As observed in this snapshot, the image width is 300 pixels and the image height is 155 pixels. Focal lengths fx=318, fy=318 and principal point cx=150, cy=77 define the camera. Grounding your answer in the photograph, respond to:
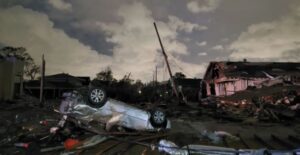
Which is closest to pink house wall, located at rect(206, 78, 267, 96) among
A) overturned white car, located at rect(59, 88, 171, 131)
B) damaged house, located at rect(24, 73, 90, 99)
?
damaged house, located at rect(24, 73, 90, 99)

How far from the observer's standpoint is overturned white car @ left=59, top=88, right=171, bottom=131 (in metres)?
12.2

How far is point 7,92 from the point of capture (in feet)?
93.7

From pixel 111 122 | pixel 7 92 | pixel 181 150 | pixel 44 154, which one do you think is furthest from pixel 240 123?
pixel 7 92

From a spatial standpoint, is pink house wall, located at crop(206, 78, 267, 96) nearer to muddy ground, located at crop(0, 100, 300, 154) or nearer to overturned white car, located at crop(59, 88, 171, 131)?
muddy ground, located at crop(0, 100, 300, 154)

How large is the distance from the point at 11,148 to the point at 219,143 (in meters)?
7.08

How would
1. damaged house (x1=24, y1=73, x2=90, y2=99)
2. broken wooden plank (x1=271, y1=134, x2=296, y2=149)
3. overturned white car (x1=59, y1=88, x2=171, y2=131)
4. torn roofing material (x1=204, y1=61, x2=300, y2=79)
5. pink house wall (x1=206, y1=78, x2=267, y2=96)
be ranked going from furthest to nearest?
1. damaged house (x1=24, y1=73, x2=90, y2=99)
2. torn roofing material (x1=204, y1=61, x2=300, y2=79)
3. pink house wall (x1=206, y1=78, x2=267, y2=96)
4. overturned white car (x1=59, y1=88, x2=171, y2=131)
5. broken wooden plank (x1=271, y1=134, x2=296, y2=149)

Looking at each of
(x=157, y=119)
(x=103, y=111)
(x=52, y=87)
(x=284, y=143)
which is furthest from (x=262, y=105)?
(x=52, y=87)

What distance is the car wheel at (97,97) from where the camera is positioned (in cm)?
1233

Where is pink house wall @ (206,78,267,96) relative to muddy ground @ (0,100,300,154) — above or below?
above

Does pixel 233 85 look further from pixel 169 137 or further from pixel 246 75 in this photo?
pixel 169 137

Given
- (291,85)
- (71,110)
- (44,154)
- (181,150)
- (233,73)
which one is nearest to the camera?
(181,150)

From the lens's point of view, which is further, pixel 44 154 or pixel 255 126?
pixel 255 126

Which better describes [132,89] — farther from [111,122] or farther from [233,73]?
[111,122]

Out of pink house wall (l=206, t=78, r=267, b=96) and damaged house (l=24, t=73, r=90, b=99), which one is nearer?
pink house wall (l=206, t=78, r=267, b=96)
